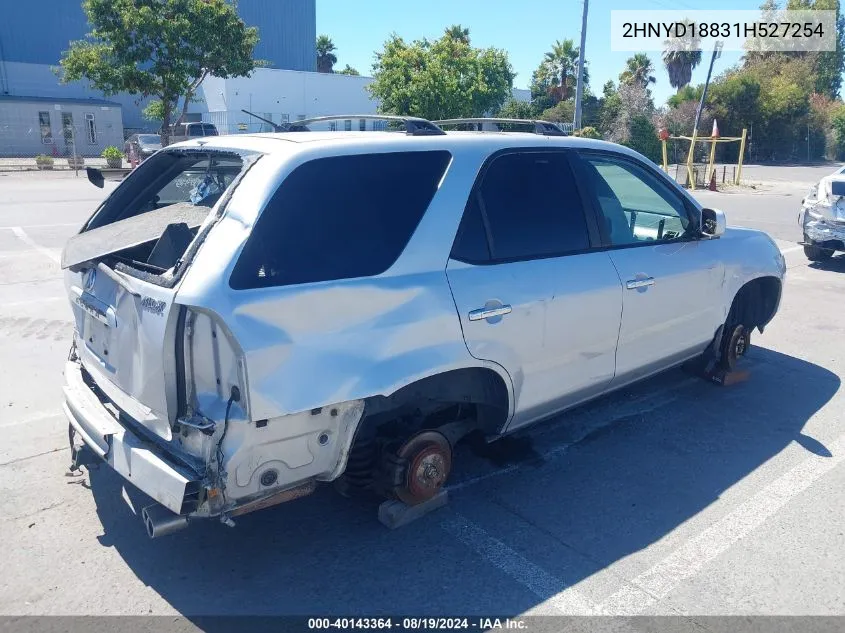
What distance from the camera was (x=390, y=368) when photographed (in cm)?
298

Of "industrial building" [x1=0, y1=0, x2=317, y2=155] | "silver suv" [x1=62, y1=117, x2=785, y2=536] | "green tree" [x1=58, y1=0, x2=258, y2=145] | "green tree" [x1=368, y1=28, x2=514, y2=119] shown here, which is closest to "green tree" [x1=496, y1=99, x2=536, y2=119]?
"green tree" [x1=368, y1=28, x2=514, y2=119]

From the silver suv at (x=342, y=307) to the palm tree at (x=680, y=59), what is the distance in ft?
217

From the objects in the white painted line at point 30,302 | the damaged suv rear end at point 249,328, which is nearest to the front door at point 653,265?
the damaged suv rear end at point 249,328

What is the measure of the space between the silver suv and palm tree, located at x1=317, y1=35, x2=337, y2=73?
7274 cm

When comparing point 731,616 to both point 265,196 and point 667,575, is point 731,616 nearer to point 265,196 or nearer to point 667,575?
point 667,575

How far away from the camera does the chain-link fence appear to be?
3606 cm

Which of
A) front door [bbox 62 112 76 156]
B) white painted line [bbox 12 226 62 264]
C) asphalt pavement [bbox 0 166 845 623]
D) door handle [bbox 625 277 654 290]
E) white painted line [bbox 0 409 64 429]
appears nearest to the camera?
asphalt pavement [bbox 0 166 845 623]

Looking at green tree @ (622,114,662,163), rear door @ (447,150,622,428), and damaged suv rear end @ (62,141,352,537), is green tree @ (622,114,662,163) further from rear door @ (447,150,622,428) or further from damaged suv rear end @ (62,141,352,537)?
damaged suv rear end @ (62,141,352,537)

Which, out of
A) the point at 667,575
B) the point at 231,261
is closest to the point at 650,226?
the point at 667,575

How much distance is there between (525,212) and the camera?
12.1ft

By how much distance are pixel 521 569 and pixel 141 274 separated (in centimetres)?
216

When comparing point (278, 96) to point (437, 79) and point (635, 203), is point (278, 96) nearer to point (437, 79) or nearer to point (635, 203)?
point (437, 79)

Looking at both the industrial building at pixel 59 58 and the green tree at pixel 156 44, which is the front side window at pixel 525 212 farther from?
the industrial building at pixel 59 58

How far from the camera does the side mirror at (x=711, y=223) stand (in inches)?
184
